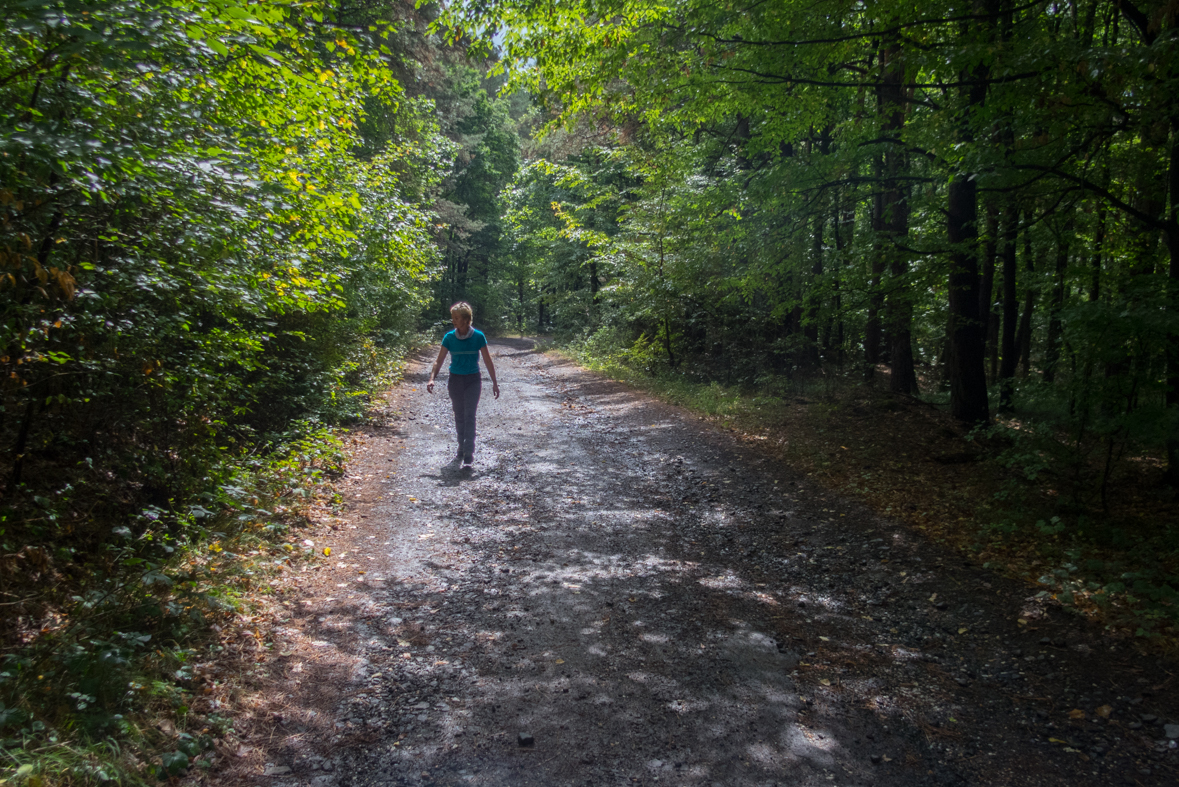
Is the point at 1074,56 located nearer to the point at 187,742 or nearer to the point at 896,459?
the point at 896,459

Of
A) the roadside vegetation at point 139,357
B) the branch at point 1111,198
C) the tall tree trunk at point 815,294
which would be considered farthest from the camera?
the tall tree trunk at point 815,294

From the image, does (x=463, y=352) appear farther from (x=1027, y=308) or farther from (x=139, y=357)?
(x=1027, y=308)

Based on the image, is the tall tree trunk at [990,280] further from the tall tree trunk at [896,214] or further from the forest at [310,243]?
the tall tree trunk at [896,214]

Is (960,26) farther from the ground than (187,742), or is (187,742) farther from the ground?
(960,26)

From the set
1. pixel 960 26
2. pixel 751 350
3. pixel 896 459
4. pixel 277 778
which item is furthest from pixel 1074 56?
pixel 751 350

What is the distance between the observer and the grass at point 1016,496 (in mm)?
4781

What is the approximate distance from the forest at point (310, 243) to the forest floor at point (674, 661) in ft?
2.14

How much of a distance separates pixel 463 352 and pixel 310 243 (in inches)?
109

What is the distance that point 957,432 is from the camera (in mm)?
9195

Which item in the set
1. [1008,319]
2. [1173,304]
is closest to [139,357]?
[1173,304]

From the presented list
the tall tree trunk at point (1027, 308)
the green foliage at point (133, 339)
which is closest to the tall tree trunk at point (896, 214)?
the tall tree trunk at point (1027, 308)

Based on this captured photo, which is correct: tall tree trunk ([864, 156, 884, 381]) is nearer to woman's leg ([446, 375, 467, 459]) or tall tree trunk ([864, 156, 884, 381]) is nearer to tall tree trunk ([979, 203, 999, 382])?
tall tree trunk ([979, 203, 999, 382])

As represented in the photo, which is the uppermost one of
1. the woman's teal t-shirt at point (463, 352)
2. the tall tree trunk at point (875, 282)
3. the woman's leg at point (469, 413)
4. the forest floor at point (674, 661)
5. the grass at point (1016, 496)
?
the tall tree trunk at point (875, 282)

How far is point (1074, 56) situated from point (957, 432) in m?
5.15
